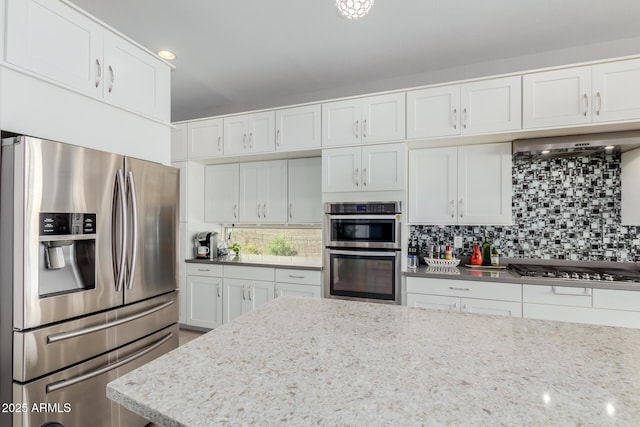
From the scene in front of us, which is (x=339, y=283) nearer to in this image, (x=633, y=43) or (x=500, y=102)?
(x=500, y=102)

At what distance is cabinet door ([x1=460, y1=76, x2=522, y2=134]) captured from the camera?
250cm

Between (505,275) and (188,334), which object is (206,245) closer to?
(188,334)

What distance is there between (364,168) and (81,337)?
2.36m

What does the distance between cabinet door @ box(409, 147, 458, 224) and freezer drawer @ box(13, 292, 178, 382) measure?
2.29 m

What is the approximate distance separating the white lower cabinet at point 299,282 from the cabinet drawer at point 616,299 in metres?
2.17

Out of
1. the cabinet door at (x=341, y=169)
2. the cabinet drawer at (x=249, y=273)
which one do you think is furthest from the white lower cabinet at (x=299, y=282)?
the cabinet door at (x=341, y=169)

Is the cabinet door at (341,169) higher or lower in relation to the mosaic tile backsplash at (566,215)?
higher

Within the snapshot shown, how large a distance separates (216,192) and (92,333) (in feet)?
8.01

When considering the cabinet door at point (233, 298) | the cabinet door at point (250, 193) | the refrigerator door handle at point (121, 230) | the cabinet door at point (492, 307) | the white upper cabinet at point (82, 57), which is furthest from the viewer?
the cabinet door at point (250, 193)

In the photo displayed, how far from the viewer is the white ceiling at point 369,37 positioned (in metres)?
A: 2.17

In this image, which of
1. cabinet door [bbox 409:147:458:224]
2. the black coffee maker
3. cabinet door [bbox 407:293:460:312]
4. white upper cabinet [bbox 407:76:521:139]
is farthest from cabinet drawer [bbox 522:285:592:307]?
the black coffee maker

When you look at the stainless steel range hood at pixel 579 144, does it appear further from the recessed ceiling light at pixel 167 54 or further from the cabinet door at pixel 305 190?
the recessed ceiling light at pixel 167 54

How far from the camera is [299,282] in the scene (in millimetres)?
3154

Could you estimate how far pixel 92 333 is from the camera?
1.56 m
